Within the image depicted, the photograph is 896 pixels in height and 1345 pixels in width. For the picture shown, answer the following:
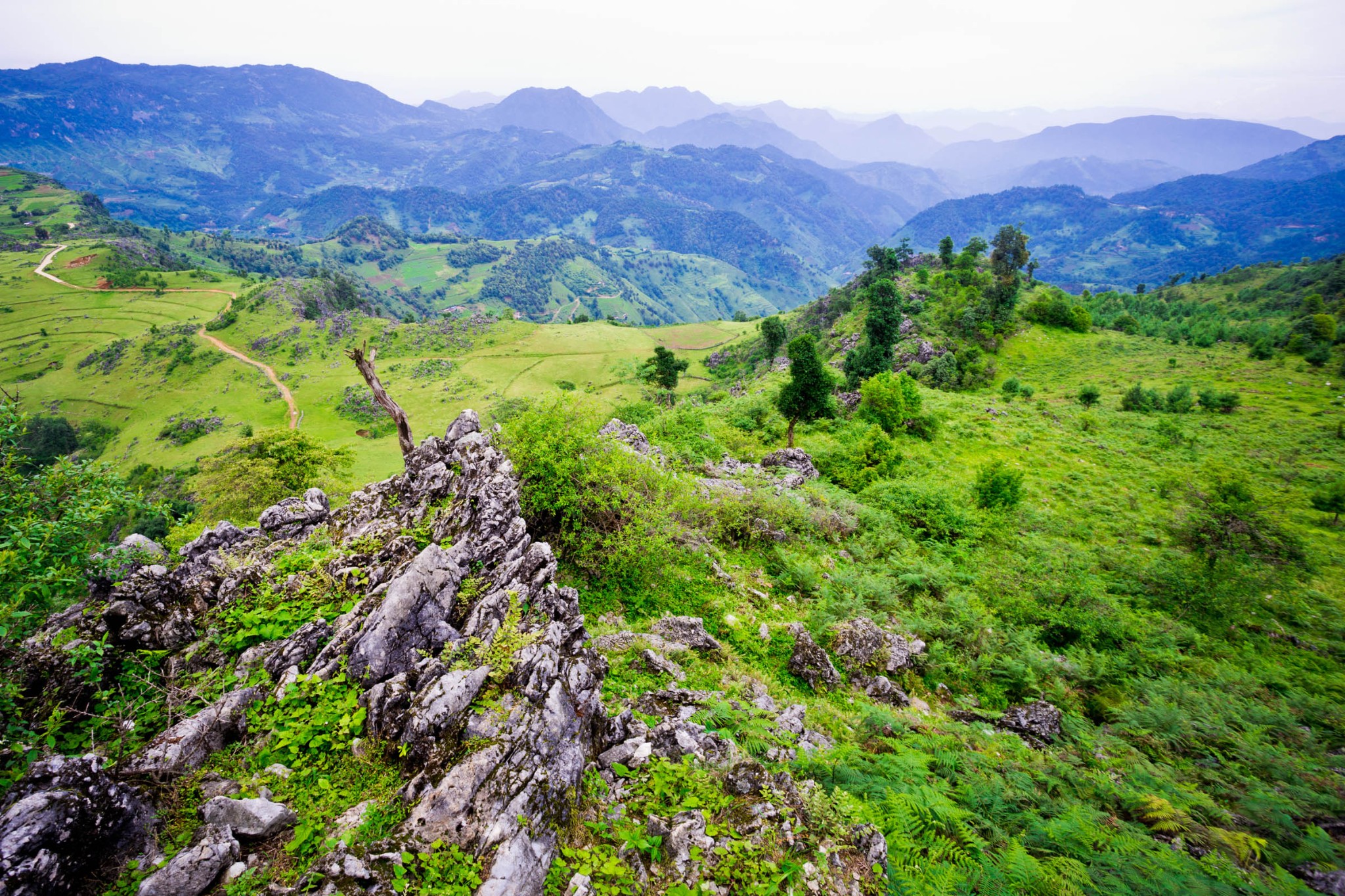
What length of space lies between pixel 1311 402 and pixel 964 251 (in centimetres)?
5329

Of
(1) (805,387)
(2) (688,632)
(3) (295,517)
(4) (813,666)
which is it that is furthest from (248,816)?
(1) (805,387)

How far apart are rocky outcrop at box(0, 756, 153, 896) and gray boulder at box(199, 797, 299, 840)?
0.88m

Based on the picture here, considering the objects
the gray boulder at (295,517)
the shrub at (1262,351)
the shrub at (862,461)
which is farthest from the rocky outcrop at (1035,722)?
the shrub at (1262,351)

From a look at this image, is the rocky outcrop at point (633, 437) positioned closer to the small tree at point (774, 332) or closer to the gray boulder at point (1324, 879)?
A: the gray boulder at point (1324, 879)

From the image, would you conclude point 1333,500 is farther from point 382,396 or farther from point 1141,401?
point 382,396

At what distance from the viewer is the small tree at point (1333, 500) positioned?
2559 cm

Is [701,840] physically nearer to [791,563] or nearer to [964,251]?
[791,563]

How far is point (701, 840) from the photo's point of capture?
7848mm

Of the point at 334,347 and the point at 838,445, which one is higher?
the point at 838,445

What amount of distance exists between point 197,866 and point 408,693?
3110mm

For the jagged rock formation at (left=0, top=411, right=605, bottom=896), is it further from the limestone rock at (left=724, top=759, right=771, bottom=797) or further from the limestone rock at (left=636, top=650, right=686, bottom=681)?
the limestone rock at (left=724, top=759, right=771, bottom=797)

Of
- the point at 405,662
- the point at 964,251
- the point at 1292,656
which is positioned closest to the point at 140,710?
the point at 405,662

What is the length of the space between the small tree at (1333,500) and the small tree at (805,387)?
2653 cm

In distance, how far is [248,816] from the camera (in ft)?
23.5
